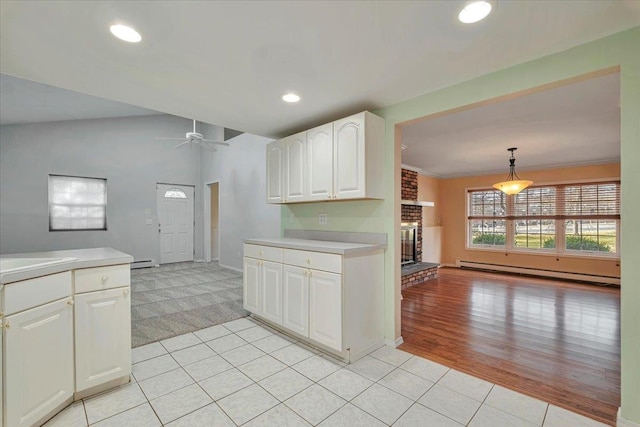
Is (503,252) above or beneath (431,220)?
beneath

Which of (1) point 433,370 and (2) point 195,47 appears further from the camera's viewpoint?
(1) point 433,370

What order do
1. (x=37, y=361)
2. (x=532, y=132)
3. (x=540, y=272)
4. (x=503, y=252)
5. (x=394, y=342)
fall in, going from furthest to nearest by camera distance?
1. (x=503, y=252)
2. (x=540, y=272)
3. (x=532, y=132)
4. (x=394, y=342)
5. (x=37, y=361)

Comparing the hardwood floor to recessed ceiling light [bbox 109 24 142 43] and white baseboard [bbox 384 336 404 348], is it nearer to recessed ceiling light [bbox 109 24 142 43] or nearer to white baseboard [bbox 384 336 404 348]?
white baseboard [bbox 384 336 404 348]

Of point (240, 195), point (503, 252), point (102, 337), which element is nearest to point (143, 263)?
point (240, 195)

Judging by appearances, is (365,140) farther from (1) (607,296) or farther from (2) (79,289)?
(1) (607,296)

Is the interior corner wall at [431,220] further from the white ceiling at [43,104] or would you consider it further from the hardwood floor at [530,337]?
the white ceiling at [43,104]

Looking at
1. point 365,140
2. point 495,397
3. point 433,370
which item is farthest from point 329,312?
point 365,140

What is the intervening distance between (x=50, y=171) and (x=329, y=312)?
20.9 ft

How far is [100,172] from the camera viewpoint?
620 centimetres

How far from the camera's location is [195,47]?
72.3 inches

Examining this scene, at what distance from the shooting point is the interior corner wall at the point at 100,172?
5.20m

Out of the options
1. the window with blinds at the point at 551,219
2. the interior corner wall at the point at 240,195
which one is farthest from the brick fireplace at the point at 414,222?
the interior corner wall at the point at 240,195

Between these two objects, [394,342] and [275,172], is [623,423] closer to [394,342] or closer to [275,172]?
[394,342]

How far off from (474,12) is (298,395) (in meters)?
2.57
